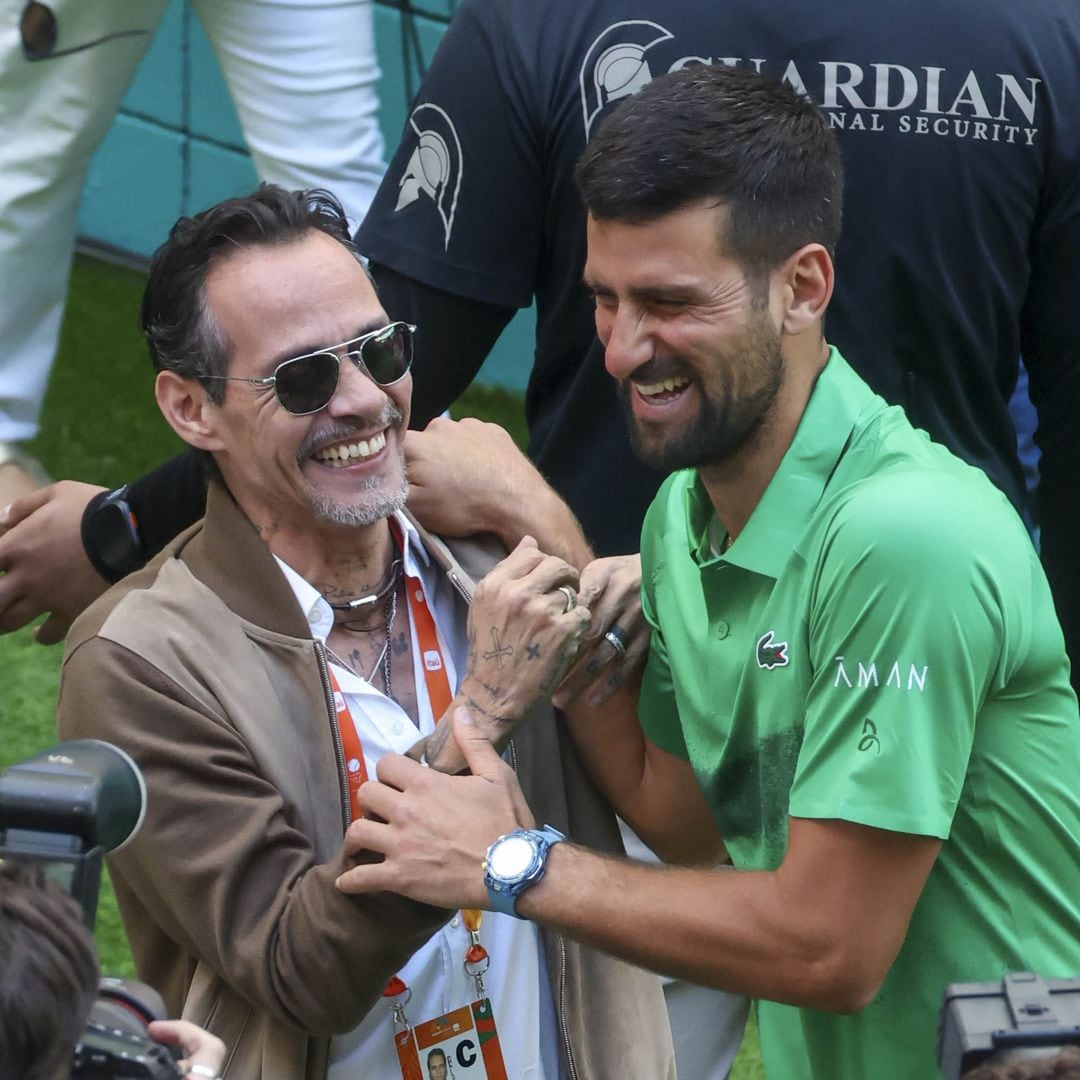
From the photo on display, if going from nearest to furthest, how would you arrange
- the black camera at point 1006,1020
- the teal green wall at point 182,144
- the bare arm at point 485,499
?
the black camera at point 1006,1020 < the bare arm at point 485,499 < the teal green wall at point 182,144

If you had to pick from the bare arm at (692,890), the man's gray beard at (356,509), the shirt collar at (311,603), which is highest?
the man's gray beard at (356,509)

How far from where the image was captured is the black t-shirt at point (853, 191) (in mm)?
2834

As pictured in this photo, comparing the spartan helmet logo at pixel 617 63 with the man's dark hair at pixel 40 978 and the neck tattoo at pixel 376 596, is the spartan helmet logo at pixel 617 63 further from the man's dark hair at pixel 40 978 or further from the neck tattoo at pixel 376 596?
the man's dark hair at pixel 40 978

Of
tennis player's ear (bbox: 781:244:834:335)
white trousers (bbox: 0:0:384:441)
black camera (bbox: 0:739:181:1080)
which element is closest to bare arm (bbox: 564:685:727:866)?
tennis player's ear (bbox: 781:244:834:335)

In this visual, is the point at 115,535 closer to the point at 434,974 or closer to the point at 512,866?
the point at 434,974

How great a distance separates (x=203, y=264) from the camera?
8.54ft

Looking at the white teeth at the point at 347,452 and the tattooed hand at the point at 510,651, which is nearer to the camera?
the tattooed hand at the point at 510,651

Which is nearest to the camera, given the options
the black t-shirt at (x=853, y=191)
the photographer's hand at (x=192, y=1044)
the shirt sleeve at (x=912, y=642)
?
the photographer's hand at (x=192, y=1044)

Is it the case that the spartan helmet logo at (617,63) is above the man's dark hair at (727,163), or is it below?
below

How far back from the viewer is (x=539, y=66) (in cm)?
292

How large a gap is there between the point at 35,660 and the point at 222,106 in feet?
7.62

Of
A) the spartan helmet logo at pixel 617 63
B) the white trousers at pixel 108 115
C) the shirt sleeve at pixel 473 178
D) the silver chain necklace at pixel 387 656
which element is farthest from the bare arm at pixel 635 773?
the white trousers at pixel 108 115

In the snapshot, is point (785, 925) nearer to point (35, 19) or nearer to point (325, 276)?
point (325, 276)

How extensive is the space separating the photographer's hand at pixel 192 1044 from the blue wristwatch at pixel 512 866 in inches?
18.3
